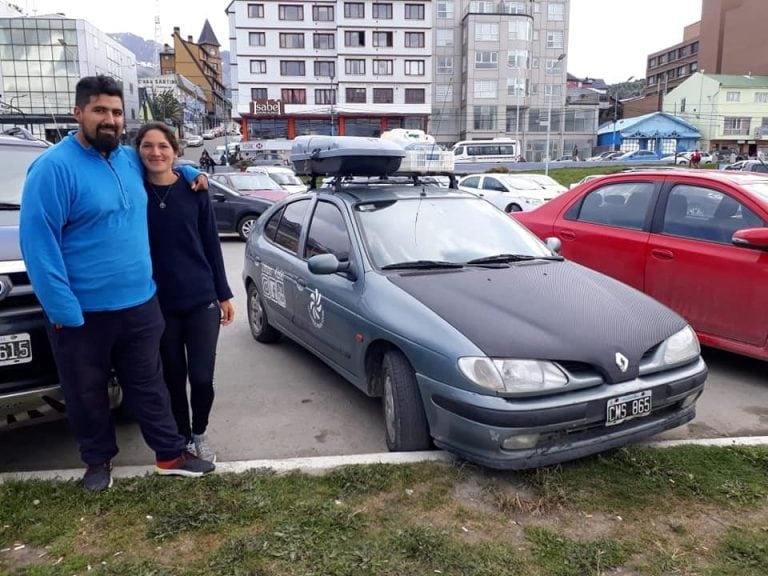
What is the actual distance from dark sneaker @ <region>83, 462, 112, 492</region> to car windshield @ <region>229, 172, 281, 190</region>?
11601mm

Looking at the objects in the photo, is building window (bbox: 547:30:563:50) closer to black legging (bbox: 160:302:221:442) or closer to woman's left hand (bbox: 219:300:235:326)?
woman's left hand (bbox: 219:300:235:326)

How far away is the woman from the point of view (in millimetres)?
3191

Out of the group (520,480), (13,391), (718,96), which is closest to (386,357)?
(520,480)

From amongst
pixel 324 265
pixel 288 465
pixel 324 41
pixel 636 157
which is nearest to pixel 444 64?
pixel 324 41

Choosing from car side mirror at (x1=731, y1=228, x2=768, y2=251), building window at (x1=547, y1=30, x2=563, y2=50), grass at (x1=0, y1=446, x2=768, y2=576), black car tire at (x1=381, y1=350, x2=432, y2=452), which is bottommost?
grass at (x1=0, y1=446, x2=768, y2=576)

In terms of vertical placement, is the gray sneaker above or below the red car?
below

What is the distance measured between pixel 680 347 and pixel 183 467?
107 inches

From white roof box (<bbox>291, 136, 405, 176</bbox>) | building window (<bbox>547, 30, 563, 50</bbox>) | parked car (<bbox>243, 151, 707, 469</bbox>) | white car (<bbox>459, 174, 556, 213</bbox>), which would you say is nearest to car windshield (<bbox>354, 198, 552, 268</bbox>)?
parked car (<bbox>243, 151, 707, 469</bbox>)

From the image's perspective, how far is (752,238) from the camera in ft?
15.0

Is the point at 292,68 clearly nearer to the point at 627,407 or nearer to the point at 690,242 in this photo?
the point at 690,242

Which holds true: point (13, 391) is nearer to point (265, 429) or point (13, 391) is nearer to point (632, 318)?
point (265, 429)

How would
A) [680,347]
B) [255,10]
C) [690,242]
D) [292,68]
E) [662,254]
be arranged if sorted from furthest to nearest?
[292,68] → [255,10] → [662,254] → [690,242] → [680,347]

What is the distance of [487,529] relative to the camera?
9.28ft

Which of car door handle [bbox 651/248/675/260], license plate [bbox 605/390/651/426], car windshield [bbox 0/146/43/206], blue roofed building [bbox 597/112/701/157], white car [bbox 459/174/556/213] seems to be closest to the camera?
license plate [bbox 605/390/651/426]
